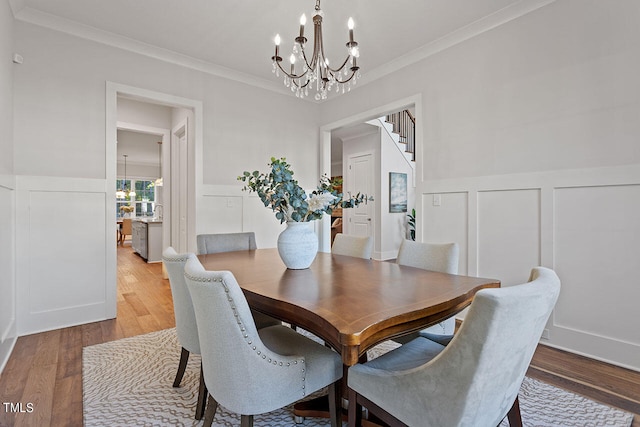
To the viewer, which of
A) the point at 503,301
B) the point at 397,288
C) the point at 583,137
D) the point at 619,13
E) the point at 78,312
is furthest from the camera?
the point at 78,312

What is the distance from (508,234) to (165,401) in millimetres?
2746

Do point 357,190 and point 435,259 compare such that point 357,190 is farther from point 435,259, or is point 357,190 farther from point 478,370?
point 478,370

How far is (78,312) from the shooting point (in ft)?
9.54

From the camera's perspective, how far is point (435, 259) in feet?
6.54

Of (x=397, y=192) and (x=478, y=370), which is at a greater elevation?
(x=397, y=192)

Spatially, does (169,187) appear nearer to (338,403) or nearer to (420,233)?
(420,233)

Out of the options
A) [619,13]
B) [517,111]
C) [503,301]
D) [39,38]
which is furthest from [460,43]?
[39,38]

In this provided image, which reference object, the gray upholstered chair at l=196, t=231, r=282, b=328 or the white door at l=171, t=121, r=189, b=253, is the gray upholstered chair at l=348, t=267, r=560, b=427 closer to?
the gray upholstered chair at l=196, t=231, r=282, b=328

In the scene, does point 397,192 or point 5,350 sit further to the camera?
point 397,192

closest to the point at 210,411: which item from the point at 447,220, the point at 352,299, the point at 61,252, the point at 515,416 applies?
the point at 352,299

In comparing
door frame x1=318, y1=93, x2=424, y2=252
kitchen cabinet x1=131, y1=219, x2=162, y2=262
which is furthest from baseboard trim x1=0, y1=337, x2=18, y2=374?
kitchen cabinet x1=131, y1=219, x2=162, y2=262

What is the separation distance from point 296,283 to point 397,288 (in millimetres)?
458

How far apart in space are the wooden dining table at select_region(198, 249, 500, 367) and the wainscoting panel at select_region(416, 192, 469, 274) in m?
1.40

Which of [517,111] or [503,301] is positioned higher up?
[517,111]
